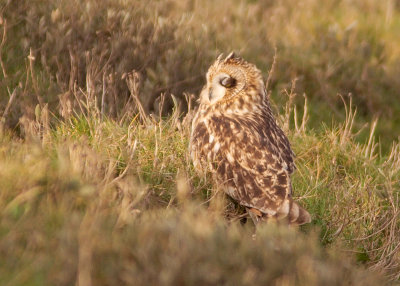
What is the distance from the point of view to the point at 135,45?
24.2 ft

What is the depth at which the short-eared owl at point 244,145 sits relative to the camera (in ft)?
15.0

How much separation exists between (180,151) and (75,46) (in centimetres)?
206

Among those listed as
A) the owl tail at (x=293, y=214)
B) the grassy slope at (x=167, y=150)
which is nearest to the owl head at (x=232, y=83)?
the grassy slope at (x=167, y=150)

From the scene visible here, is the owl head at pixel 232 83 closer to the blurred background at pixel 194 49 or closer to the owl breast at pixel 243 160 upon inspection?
the owl breast at pixel 243 160

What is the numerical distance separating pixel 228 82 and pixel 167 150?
657mm

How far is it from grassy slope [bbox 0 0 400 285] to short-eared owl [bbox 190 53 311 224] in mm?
174

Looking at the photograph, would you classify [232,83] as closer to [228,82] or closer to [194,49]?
[228,82]

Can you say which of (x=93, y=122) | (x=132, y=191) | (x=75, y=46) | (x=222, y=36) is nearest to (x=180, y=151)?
(x=93, y=122)

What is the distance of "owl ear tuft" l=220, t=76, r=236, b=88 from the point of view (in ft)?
17.1

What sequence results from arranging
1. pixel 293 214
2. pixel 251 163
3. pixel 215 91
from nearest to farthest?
pixel 293 214 < pixel 251 163 < pixel 215 91

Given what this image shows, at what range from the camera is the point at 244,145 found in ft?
15.7

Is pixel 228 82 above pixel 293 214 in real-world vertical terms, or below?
above

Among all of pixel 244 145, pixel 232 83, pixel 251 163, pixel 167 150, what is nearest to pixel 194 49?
pixel 232 83

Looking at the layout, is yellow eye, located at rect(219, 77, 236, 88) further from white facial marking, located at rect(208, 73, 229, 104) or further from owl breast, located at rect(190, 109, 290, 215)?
owl breast, located at rect(190, 109, 290, 215)
